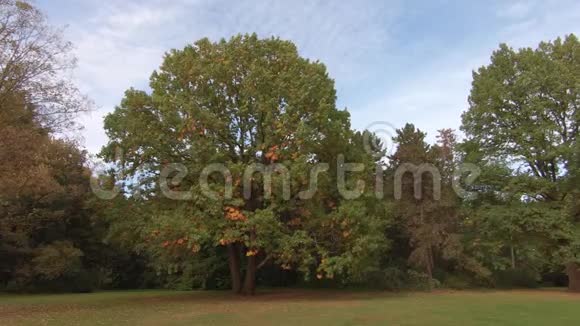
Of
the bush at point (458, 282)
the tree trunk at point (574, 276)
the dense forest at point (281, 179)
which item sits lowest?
the bush at point (458, 282)

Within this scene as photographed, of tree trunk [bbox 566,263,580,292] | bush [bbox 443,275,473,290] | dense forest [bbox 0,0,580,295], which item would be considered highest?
dense forest [bbox 0,0,580,295]

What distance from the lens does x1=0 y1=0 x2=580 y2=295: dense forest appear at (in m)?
23.8

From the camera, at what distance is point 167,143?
26.1 meters

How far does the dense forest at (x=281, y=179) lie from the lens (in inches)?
938

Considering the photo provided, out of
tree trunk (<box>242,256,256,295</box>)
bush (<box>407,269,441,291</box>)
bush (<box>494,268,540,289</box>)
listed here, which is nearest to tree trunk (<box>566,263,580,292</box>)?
bush (<box>494,268,540,289</box>)

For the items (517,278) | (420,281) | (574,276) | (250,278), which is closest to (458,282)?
(420,281)

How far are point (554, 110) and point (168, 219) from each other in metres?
26.6

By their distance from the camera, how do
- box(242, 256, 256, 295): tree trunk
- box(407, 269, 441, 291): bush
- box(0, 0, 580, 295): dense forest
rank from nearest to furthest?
box(0, 0, 580, 295): dense forest, box(242, 256, 256, 295): tree trunk, box(407, 269, 441, 291): bush

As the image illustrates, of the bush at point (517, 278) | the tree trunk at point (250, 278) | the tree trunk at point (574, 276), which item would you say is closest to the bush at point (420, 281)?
the bush at point (517, 278)

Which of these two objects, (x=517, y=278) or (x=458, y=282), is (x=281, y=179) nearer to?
(x=458, y=282)

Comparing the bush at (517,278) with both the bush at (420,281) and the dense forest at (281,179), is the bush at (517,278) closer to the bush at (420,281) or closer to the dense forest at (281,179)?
the dense forest at (281,179)

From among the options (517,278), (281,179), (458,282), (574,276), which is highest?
(281,179)

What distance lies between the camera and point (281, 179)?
943 inches

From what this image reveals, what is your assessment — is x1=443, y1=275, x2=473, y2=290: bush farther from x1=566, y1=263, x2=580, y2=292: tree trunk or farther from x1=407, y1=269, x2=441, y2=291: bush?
x1=566, y1=263, x2=580, y2=292: tree trunk
